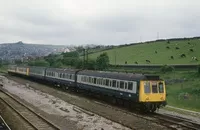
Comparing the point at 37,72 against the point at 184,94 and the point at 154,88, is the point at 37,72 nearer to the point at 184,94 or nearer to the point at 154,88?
the point at 184,94

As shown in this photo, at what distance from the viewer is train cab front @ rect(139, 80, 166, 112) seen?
25688 millimetres

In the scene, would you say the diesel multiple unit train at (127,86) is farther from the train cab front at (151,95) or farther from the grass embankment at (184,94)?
the grass embankment at (184,94)

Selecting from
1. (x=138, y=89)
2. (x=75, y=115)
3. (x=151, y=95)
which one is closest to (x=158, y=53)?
(x=151, y=95)

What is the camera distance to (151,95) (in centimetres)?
2594

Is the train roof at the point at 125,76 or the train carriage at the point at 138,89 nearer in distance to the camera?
the train carriage at the point at 138,89

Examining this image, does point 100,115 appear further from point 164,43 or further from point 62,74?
point 164,43

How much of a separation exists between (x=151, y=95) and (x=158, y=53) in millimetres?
71436

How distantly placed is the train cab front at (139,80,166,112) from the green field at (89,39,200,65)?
2134 inches

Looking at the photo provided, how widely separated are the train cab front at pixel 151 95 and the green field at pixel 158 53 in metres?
54.2

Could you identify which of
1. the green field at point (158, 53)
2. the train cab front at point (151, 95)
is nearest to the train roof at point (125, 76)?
the train cab front at point (151, 95)

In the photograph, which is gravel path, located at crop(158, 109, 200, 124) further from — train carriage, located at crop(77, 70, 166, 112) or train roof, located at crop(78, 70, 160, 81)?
train roof, located at crop(78, 70, 160, 81)

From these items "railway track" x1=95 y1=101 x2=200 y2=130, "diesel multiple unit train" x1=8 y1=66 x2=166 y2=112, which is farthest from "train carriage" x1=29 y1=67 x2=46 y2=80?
"railway track" x1=95 y1=101 x2=200 y2=130

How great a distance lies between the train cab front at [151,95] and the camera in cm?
2569

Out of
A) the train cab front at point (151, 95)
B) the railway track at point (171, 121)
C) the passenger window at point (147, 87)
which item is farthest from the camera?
the passenger window at point (147, 87)
